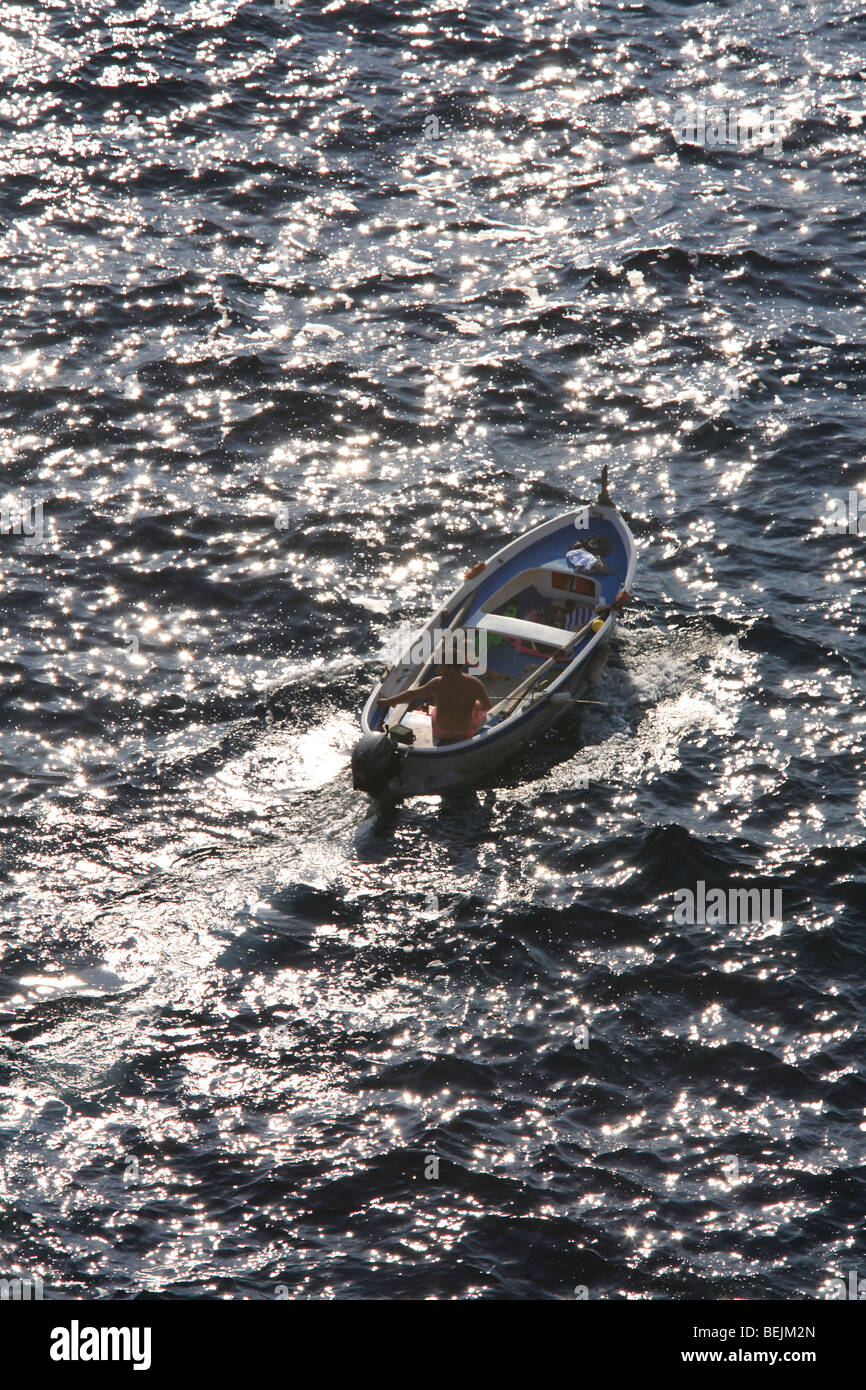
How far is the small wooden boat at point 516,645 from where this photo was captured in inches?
770

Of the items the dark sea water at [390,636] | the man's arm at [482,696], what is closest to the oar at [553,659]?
the man's arm at [482,696]

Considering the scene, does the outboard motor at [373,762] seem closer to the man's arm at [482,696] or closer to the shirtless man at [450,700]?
the shirtless man at [450,700]

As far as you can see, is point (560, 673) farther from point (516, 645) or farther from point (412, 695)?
point (412, 695)

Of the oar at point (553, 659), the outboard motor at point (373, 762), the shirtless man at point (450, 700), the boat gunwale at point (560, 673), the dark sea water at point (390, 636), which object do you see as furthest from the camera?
the oar at point (553, 659)

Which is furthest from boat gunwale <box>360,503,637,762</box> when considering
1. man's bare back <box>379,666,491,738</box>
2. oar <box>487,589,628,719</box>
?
man's bare back <box>379,666,491,738</box>

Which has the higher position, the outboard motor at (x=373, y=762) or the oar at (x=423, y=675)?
the oar at (x=423, y=675)

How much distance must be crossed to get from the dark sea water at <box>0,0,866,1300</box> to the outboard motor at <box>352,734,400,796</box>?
56cm

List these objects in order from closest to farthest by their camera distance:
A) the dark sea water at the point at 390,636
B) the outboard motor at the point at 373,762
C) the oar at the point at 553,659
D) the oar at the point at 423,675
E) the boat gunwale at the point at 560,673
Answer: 1. the dark sea water at the point at 390,636
2. the outboard motor at the point at 373,762
3. the boat gunwale at the point at 560,673
4. the oar at the point at 423,675
5. the oar at the point at 553,659

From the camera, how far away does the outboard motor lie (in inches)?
742

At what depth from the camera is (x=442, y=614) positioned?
22.2m

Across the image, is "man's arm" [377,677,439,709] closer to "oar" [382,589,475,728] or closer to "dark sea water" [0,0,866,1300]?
"oar" [382,589,475,728]

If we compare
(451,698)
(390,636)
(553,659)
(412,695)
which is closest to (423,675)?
(412,695)

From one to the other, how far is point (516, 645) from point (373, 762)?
457 centimetres

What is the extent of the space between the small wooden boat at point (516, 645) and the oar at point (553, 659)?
0.6 inches
